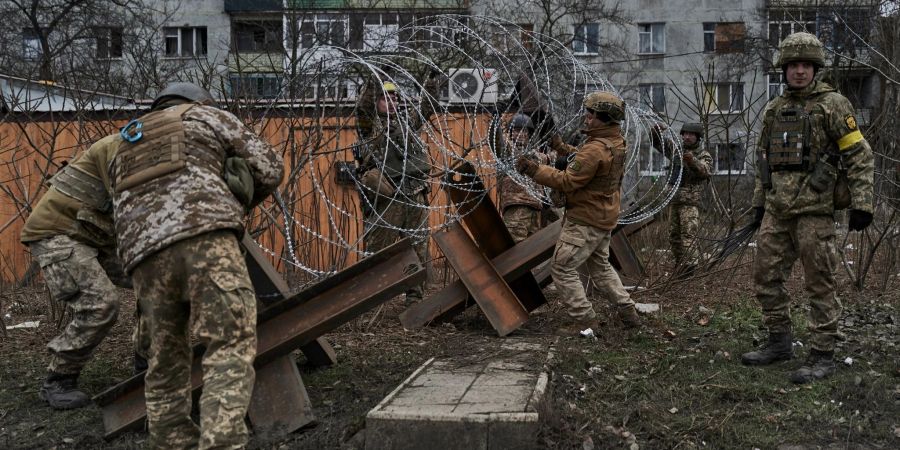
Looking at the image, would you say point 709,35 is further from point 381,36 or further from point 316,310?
point 316,310

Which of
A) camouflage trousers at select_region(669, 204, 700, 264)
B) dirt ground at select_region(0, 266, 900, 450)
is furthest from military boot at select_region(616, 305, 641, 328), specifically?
camouflage trousers at select_region(669, 204, 700, 264)

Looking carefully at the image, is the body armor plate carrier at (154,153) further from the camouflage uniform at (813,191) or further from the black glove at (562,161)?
the black glove at (562,161)

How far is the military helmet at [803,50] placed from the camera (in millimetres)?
4832

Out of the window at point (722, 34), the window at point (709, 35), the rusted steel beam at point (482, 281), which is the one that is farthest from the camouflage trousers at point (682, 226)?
the window at point (709, 35)

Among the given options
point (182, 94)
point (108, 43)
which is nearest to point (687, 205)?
point (182, 94)

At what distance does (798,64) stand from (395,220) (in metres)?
3.86

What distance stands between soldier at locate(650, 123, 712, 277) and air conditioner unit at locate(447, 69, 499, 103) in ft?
10.9

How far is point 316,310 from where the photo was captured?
15.0 feet

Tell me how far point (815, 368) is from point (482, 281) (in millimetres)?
2365

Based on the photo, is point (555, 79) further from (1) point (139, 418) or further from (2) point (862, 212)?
(1) point (139, 418)

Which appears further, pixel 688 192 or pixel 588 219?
pixel 688 192

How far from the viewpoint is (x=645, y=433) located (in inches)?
155

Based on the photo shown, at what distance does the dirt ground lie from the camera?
12.9 feet

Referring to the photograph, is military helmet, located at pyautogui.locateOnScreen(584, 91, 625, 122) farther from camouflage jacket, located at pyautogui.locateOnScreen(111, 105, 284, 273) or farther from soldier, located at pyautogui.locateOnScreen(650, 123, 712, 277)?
soldier, located at pyautogui.locateOnScreen(650, 123, 712, 277)
